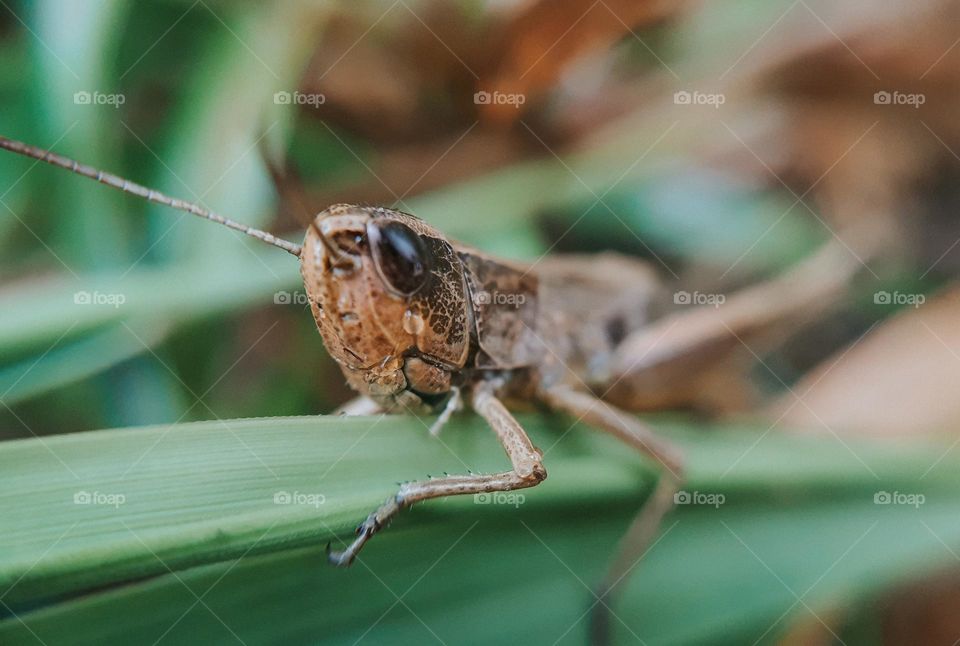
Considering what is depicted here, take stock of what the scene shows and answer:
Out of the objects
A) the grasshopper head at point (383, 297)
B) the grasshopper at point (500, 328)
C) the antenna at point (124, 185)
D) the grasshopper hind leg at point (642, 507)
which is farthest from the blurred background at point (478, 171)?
the grasshopper hind leg at point (642, 507)

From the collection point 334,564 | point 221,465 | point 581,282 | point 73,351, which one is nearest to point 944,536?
point 581,282

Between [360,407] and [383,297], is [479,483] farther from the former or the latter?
[360,407]

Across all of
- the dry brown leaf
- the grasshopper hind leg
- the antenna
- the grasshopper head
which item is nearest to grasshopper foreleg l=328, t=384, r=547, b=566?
the grasshopper head

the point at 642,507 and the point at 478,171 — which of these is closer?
the point at 642,507

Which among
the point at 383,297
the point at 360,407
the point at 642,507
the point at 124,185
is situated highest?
the point at 124,185

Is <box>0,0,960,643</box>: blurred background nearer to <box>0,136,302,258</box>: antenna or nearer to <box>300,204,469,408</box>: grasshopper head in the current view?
<box>0,136,302,258</box>: antenna

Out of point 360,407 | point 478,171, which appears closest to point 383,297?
point 360,407
